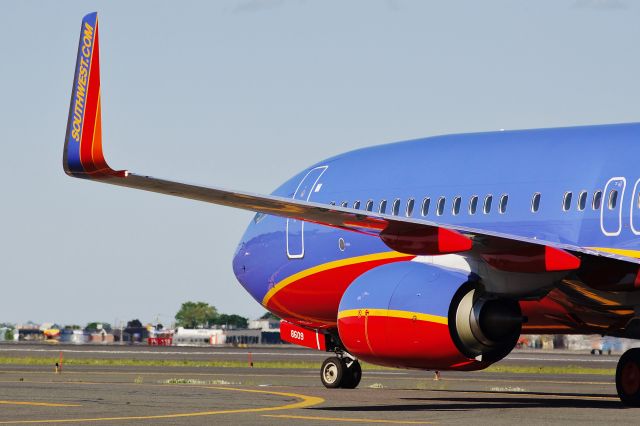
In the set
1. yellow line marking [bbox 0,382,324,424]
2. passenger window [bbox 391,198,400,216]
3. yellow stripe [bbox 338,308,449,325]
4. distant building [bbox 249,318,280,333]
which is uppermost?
distant building [bbox 249,318,280,333]

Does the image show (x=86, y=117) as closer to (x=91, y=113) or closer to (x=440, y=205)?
(x=91, y=113)

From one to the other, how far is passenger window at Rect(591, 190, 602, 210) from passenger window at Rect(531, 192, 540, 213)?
3.55ft

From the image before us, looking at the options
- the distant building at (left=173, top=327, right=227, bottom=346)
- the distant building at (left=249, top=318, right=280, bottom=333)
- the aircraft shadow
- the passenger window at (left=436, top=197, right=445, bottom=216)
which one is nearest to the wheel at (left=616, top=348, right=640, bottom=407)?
the aircraft shadow

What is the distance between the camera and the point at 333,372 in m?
27.2

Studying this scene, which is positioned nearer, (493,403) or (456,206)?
(493,403)

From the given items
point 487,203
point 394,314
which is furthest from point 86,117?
point 487,203

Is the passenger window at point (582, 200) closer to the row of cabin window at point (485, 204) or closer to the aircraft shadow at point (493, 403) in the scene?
the row of cabin window at point (485, 204)

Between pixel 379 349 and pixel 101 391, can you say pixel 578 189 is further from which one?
pixel 101 391

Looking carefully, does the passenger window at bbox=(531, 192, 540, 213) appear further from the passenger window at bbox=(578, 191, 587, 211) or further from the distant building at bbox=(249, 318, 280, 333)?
the distant building at bbox=(249, 318, 280, 333)

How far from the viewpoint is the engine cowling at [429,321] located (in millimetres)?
19438

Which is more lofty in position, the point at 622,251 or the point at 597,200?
the point at 597,200

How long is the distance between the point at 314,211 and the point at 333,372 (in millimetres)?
9422

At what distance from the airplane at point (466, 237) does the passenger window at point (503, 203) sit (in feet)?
0.09

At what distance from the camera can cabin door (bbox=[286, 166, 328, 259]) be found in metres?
26.6
